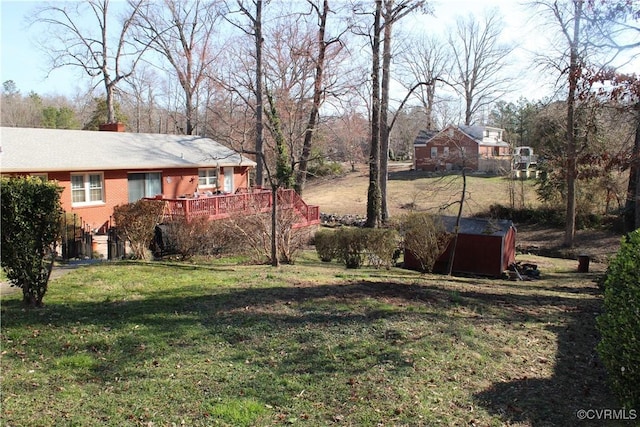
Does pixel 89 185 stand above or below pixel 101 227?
above

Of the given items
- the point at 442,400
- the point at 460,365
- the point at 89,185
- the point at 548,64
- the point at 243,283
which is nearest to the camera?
the point at 442,400

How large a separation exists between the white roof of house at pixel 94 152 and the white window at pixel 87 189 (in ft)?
2.16

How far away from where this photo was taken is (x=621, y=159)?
11859mm

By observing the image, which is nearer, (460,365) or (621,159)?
(460,365)

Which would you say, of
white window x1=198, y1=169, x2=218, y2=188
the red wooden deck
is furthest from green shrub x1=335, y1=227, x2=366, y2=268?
white window x1=198, y1=169, x2=218, y2=188

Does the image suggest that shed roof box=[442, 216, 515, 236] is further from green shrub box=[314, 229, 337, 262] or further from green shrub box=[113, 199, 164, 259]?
green shrub box=[113, 199, 164, 259]

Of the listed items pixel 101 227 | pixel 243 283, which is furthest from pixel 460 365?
pixel 101 227

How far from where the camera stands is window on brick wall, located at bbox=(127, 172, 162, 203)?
2220 cm

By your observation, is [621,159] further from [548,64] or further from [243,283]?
[243,283]

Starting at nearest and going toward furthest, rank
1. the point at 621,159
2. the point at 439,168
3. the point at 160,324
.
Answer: the point at 160,324, the point at 621,159, the point at 439,168

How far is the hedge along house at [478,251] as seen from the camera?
1772 centimetres

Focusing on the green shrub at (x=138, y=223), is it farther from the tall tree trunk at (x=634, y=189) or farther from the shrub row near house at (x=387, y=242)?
the tall tree trunk at (x=634, y=189)

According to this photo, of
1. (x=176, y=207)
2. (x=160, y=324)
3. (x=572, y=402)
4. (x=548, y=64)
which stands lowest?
(x=572, y=402)

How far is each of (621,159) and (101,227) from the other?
18371 millimetres
